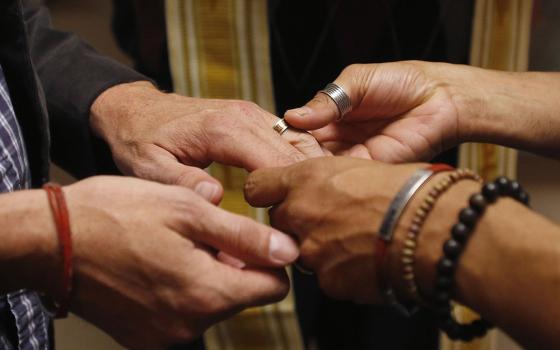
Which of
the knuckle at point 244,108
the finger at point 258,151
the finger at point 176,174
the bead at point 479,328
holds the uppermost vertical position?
the knuckle at point 244,108

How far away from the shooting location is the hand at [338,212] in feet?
1.92

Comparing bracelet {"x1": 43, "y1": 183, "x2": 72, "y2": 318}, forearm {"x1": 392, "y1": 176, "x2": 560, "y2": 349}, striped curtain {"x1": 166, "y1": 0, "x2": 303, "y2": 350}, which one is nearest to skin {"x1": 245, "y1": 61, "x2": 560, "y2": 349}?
forearm {"x1": 392, "y1": 176, "x2": 560, "y2": 349}

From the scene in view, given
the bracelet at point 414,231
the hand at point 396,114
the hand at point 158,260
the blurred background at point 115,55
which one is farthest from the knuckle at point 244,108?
the blurred background at point 115,55

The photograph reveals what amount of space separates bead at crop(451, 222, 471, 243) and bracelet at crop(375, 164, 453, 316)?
56 mm

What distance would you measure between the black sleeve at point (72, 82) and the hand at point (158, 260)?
1.13 ft

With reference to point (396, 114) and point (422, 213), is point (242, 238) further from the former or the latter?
point (396, 114)

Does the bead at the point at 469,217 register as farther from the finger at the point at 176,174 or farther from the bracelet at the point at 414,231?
the finger at the point at 176,174

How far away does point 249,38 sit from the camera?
47.9 inches

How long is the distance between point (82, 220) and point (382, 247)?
302 millimetres

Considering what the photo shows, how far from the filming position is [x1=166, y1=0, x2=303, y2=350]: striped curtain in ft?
3.96

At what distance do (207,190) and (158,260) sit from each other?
0.15 m

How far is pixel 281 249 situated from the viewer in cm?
63

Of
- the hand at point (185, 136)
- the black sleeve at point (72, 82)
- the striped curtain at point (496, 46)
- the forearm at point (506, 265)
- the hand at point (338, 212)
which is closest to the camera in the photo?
the forearm at point (506, 265)

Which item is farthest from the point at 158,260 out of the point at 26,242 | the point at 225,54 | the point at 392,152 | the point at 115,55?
the point at 115,55
